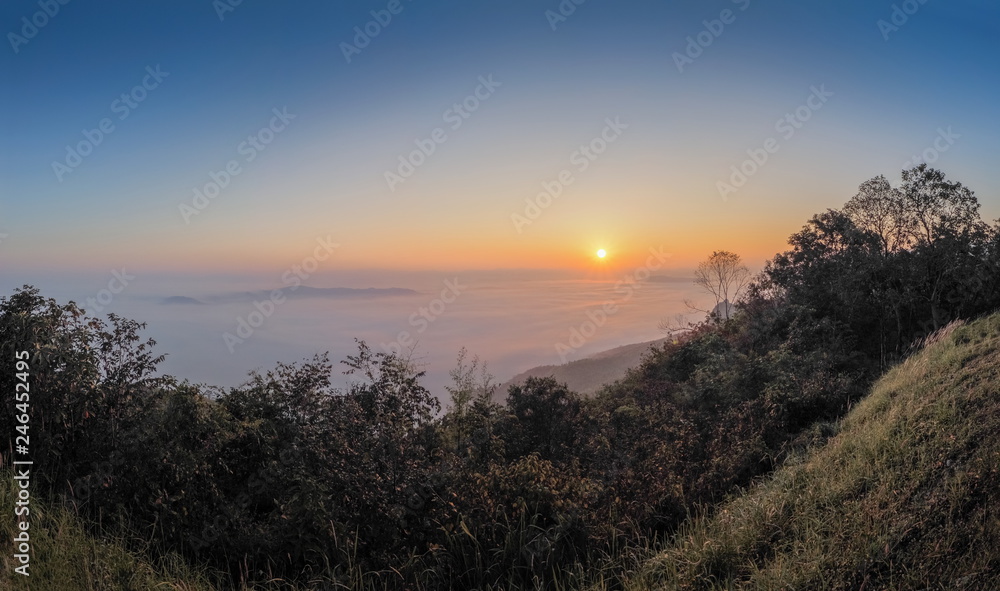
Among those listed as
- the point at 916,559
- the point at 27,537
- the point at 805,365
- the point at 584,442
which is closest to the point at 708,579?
the point at 916,559

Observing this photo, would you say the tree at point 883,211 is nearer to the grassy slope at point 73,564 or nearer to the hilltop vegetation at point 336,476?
the hilltop vegetation at point 336,476

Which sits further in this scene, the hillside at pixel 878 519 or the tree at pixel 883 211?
the tree at pixel 883 211

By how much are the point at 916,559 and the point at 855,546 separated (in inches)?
12.8

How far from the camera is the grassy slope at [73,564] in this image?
130 inches

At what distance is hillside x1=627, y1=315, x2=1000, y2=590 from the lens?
3332 mm

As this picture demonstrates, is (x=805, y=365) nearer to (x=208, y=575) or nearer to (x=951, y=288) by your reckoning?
(x=951, y=288)

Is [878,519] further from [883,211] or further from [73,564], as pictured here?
[883,211]

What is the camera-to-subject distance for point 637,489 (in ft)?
19.2

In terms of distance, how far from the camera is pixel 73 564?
138 inches

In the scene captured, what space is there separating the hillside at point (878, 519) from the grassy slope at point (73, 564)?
328cm

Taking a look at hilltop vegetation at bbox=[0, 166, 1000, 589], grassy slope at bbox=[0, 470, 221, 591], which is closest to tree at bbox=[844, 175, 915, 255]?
hilltop vegetation at bbox=[0, 166, 1000, 589]

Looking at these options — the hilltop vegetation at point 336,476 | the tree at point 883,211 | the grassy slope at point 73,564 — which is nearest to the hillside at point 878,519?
the hilltop vegetation at point 336,476

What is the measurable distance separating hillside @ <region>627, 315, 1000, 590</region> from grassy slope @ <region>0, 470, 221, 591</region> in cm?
328

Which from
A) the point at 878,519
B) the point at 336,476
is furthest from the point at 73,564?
the point at 878,519
